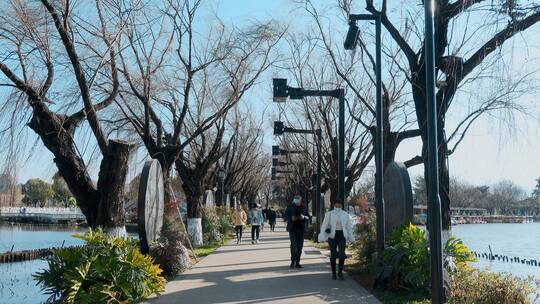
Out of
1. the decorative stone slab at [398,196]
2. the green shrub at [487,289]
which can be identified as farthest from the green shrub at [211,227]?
the green shrub at [487,289]

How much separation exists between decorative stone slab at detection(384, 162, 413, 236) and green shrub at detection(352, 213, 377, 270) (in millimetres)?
709

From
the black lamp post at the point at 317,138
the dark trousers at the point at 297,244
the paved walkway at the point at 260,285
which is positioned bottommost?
the paved walkway at the point at 260,285

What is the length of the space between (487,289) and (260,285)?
461 centimetres

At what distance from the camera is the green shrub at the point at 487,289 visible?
7.67 meters

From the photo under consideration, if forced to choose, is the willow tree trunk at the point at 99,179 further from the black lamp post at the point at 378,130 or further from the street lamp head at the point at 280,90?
the street lamp head at the point at 280,90

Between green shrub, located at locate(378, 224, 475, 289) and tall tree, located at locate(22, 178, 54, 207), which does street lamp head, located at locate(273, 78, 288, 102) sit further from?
→ tall tree, located at locate(22, 178, 54, 207)

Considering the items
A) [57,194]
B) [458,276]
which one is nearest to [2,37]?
[458,276]

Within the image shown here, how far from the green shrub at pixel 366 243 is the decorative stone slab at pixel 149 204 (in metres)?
4.82

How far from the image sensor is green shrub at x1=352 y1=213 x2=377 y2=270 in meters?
13.7

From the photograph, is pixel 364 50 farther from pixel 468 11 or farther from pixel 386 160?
pixel 468 11

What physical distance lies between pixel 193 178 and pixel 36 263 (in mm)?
6817

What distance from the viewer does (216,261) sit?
16.5 meters

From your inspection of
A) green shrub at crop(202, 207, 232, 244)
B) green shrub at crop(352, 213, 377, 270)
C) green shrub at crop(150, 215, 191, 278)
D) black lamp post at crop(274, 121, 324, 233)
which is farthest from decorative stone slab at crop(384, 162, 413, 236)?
green shrub at crop(202, 207, 232, 244)

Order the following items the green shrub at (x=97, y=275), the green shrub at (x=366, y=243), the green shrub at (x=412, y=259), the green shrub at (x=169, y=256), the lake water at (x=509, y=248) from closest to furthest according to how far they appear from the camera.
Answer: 1. the green shrub at (x=97, y=275)
2. the green shrub at (x=412, y=259)
3. the green shrub at (x=169, y=256)
4. the green shrub at (x=366, y=243)
5. the lake water at (x=509, y=248)
